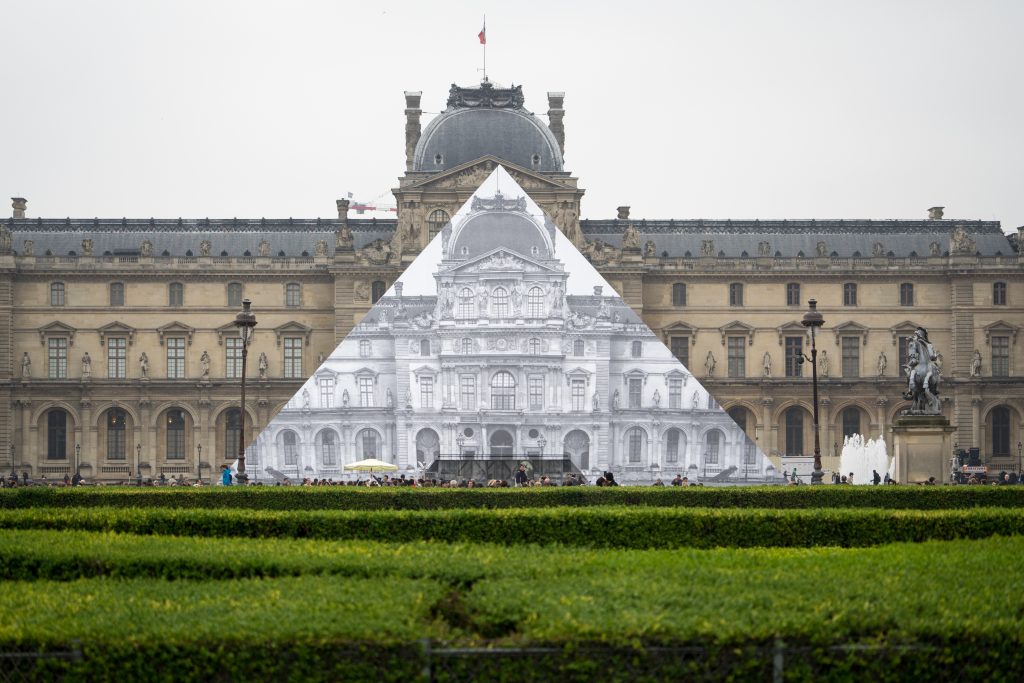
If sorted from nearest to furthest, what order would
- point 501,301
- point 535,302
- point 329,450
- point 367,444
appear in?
point 367,444
point 329,450
point 501,301
point 535,302

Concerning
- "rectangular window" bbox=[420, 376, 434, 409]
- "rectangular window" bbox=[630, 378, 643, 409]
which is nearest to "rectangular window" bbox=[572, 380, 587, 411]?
"rectangular window" bbox=[630, 378, 643, 409]

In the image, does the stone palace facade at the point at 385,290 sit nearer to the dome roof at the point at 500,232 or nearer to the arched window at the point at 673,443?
the dome roof at the point at 500,232

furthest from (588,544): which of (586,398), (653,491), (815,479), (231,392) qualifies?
(231,392)

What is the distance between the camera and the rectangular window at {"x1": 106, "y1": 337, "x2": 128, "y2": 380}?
2773 inches

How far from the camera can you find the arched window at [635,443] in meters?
37.2

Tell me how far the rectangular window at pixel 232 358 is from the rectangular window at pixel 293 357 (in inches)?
81.7

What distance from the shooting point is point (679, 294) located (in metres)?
71.4

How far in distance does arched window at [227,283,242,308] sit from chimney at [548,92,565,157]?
1621cm

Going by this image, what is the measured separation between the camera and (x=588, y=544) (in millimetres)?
19781

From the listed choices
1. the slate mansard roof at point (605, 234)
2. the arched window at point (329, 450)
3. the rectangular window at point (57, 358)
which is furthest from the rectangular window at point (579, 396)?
the rectangular window at point (57, 358)

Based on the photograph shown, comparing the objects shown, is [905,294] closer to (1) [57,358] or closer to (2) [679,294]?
(2) [679,294]

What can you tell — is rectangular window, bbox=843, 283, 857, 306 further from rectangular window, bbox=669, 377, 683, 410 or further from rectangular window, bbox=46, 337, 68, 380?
rectangular window, bbox=669, 377, 683, 410

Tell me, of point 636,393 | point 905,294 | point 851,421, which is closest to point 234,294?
point 851,421

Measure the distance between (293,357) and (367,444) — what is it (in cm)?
3380
